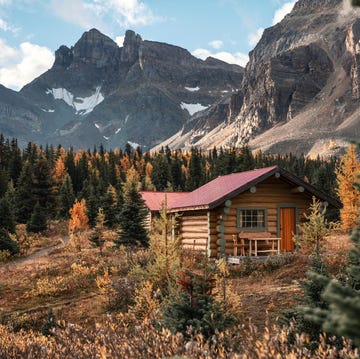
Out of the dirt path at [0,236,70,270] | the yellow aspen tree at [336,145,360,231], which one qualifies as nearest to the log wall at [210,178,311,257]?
the yellow aspen tree at [336,145,360,231]

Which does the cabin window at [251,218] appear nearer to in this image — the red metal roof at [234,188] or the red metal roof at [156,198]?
the red metal roof at [234,188]

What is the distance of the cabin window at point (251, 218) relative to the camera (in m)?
21.2

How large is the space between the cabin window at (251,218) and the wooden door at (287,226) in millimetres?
1080

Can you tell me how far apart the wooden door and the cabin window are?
1080 millimetres

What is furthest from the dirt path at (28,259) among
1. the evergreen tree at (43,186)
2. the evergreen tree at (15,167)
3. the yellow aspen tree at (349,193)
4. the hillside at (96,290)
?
the evergreen tree at (15,167)

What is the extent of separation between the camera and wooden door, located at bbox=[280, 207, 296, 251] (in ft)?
72.2

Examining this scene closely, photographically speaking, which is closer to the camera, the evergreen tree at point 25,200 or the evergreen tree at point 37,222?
the evergreen tree at point 37,222

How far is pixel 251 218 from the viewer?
848 inches

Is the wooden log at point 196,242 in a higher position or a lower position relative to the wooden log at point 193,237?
lower

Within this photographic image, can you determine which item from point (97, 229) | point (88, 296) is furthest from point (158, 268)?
point (97, 229)

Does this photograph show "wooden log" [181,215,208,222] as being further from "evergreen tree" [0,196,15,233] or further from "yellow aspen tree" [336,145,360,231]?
"evergreen tree" [0,196,15,233]

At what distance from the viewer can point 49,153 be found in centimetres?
9831

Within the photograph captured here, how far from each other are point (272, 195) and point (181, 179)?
6432 centimetres

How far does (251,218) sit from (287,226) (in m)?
2.10
